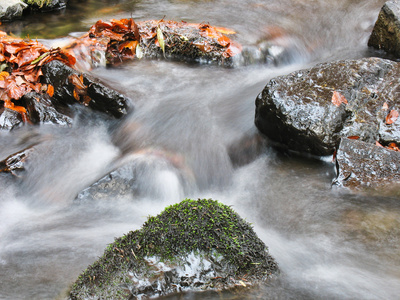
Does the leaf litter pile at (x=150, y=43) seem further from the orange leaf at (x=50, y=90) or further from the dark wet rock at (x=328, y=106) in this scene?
the dark wet rock at (x=328, y=106)

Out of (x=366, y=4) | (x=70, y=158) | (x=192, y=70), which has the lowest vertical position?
(x=70, y=158)

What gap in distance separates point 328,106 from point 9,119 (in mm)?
4879

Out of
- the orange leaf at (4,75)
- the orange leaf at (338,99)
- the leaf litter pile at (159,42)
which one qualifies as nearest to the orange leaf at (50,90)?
the orange leaf at (4,75)

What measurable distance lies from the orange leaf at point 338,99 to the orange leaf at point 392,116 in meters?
0.61

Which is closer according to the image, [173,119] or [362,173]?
[362,173]

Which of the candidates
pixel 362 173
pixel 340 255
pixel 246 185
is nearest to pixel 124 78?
pixel 246 185

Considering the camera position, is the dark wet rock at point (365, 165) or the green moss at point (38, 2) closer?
the dark wet rock at point (365, 165)

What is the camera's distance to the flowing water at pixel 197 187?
131 inches

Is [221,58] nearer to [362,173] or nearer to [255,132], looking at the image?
[255,132]

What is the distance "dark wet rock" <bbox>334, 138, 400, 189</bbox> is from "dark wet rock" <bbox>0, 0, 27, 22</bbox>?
27.6 ft

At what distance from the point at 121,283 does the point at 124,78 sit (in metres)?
4.90

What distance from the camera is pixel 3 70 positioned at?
254 inches

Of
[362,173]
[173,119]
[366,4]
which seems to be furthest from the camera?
[366,4]

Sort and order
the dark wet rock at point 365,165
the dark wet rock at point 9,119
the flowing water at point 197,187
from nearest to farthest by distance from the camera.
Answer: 1. the flowing water at point 197,187
2. the dark wet rock at point 365,165
3. the dark wet rock at point 9,119
